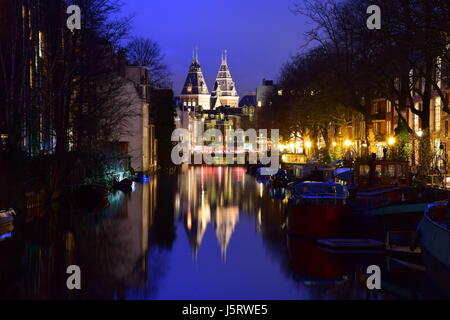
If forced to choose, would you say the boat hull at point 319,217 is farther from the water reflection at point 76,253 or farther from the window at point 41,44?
the window at point 41,44

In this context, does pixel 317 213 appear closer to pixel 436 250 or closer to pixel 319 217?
pixel 319 217

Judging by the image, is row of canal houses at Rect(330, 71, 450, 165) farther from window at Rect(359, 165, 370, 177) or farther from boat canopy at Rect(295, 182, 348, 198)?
boat canopy at Rect(295, 182, 348, 198)

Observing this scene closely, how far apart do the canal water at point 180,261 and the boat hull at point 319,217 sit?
68cm

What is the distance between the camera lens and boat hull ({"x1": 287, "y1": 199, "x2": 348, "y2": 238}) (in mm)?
31312

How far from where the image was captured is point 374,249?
28797mm

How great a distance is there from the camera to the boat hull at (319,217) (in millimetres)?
31312

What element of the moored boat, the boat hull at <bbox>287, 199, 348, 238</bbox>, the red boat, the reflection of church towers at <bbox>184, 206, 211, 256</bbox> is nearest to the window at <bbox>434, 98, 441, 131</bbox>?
the reflection of church towers at <bbox>184, 206, 211, 256</bbox>

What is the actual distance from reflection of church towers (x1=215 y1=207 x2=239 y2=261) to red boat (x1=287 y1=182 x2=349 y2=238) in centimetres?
275

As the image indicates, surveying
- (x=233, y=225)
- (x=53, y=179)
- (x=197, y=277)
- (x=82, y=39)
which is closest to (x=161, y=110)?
(x=82, y=39)

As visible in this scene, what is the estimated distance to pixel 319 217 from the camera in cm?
3169

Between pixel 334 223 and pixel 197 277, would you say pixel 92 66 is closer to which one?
pixel 334 223

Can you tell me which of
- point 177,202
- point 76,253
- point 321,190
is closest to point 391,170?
point 321,190

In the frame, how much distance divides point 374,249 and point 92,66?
1123 inches

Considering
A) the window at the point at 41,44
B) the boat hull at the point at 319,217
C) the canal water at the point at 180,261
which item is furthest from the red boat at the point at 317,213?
the window at the point at 41,44
